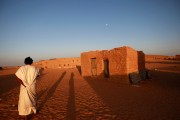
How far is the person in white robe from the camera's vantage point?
5094 millimetres

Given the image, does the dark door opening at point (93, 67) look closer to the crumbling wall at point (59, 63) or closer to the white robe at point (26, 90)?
the white robe at point (26, 90)

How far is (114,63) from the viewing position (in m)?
14.4

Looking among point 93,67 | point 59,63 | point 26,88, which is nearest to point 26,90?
point 26,88

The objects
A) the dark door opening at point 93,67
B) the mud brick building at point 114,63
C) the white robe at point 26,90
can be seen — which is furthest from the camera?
the dark door opening at point 93,67

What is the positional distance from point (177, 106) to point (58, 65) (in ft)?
129

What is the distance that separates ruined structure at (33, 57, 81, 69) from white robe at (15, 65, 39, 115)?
38.5 m

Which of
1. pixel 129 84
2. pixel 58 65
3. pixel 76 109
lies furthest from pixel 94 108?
pixel 58 65

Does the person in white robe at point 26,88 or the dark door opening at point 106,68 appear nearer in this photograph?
the person in white robe at point 26,88

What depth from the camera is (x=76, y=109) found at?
677cm

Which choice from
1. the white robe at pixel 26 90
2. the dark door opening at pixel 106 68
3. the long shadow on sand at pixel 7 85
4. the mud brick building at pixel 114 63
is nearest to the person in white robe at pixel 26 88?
the white robe at pixel 26 90

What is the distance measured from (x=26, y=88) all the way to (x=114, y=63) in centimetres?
1018

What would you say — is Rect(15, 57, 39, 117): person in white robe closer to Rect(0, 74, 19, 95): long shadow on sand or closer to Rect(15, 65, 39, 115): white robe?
Rect(15, 65, 39, 115): white robe

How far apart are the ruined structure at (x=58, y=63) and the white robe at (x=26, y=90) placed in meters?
38.5

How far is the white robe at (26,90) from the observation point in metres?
5.09
